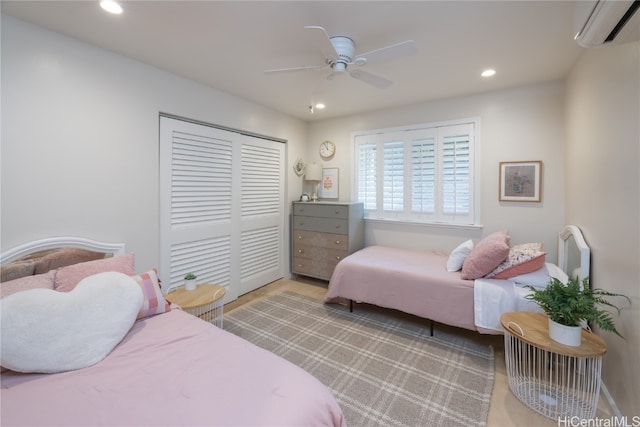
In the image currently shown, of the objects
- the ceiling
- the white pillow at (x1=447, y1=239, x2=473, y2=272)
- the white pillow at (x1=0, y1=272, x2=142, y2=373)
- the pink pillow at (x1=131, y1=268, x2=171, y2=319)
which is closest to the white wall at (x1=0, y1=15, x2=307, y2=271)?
the ceiling

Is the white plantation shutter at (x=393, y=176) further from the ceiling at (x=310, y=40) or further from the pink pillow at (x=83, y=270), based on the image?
the pink pillow at (x=83, y=270)

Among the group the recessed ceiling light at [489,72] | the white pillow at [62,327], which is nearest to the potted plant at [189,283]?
the white pillow at [62,327]

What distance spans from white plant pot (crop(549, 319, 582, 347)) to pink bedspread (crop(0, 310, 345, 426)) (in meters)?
1.43

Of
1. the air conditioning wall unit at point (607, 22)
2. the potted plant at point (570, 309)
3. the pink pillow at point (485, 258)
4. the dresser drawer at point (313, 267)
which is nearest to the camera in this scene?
the air conditioning wall unit at point (607, 22)

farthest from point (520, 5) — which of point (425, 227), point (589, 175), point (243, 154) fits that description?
point (243, 154)

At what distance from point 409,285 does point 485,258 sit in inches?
27.7

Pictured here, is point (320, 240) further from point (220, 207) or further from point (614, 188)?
point (614, 188)

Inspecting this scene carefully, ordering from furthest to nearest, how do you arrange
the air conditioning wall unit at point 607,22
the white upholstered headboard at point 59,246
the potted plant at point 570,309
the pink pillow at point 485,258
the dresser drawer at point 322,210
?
1. the dresser drawer at point 322,210
2. the pink pillow at point 485,258
3. the white upholstered headboard at point 59,246
4. the potted plant at point 570,309
5. the air conditioning wall unit at point 607,22

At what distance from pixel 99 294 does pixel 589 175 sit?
134 inches

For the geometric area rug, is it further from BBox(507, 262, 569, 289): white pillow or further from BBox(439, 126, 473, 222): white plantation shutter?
BBox(439, 126, 473, 222): white plantation shutter

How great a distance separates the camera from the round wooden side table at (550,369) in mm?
1571

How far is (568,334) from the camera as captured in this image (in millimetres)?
1592

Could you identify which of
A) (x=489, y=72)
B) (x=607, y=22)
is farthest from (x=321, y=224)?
(x=607, y=22)

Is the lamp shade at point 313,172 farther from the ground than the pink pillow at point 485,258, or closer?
farther from the ground
